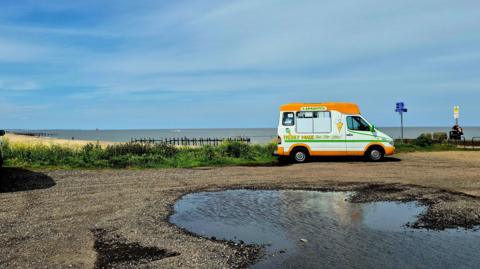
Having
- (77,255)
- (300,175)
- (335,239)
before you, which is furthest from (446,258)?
(300,175)

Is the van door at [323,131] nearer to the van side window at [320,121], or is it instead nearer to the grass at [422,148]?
the van side window at [320,121]

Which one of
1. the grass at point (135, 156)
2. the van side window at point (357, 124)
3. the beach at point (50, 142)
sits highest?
the van side window at point (357, 124)

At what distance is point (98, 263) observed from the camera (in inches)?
238

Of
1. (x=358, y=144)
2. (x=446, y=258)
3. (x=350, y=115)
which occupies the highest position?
(x=350, y=115)

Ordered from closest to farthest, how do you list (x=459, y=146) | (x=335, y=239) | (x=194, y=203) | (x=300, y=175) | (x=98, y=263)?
1. (x=98, y=263)
2. (x=335, y=239)
3. (x=194, y=203)
4. (x=300, y=175)
5. (x=459, y=146)

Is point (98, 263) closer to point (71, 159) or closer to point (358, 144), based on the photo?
point (71, 159)

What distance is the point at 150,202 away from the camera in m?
10.6

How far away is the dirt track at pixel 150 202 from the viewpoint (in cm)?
641

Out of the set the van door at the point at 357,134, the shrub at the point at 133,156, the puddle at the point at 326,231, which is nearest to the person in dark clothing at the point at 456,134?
the van door at the point at 357,134

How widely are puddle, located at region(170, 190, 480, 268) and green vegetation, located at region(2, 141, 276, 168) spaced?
26.8ft

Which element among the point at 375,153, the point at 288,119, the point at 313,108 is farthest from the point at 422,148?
the point at 288,119

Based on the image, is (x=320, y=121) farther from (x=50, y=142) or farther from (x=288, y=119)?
(x=50, y=142)

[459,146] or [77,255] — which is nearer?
[77,255]

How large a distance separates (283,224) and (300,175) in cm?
717
